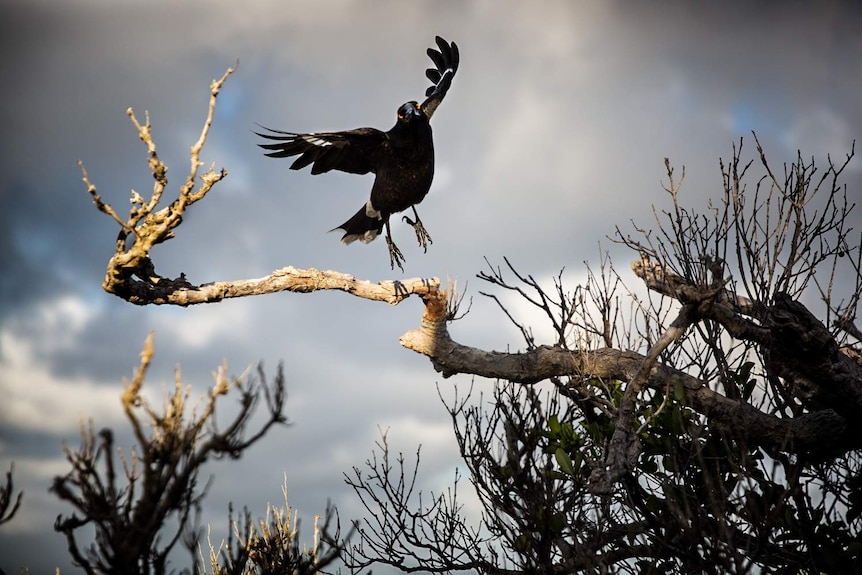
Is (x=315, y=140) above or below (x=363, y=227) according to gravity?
above

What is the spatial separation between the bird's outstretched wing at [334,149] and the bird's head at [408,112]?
0.21m

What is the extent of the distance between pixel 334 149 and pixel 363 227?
2.23 ft

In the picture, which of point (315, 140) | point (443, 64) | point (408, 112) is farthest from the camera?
point (443, 64)

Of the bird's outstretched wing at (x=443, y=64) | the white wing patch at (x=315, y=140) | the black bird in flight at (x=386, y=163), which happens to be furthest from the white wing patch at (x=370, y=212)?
the bird's outstretched wing at (x=443, y=64)

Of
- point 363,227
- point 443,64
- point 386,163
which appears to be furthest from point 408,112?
point 443,64

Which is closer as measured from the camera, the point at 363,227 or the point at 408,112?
the point at 408,112

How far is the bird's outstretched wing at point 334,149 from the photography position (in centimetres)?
532

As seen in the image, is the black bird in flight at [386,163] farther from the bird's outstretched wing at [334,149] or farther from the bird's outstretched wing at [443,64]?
the bird's outstretched wing at [443,64]

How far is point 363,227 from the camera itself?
19.7 ft

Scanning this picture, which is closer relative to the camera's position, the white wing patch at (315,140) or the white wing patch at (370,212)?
the white wing patch at (315,140)

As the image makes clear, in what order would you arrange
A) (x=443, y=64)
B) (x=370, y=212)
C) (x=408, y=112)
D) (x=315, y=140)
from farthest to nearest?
(x=443, y=64) < (x=370, y=212) < (x=408, y=112) < (x=315, y=140)

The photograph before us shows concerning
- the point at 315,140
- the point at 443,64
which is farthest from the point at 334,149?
the point at 443,64

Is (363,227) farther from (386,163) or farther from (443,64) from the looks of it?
(443,64)

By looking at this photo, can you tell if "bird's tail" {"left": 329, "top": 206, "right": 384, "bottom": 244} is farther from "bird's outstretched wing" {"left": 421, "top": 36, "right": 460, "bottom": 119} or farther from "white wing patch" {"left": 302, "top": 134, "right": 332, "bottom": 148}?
"bird's outstretched wing" {"left": 421, "top": 36, "right": 460, "bottom": 119}
